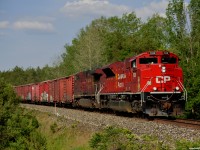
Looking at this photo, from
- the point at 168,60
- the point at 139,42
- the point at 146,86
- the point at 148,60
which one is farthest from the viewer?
the point at 139,42

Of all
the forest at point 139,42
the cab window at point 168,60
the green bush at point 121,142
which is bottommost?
the green bush at point 121,142

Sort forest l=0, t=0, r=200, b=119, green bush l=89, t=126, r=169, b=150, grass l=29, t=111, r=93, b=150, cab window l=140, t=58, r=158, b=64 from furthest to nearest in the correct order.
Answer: forest l=0, t=0, r=200, b=119 < cab window l=140, t=58, r=158, b=64 < grass l=29, t=111, r=93, b=150 < green bush l=89, t=126, r=169, b=150

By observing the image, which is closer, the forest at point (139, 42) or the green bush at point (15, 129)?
the green bush at point (15, 129)

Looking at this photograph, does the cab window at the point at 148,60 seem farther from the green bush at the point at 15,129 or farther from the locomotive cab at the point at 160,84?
the green bush at the point at 15,129

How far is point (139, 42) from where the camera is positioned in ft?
211

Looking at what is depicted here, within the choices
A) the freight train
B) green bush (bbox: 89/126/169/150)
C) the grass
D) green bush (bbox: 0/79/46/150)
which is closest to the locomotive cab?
the freight train

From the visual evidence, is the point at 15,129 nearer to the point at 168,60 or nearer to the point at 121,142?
the point at 168,60

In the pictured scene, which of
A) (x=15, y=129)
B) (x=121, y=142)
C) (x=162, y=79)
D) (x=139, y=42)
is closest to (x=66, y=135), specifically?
(x=15, y=129)

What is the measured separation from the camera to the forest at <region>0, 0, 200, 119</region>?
31.9 meters

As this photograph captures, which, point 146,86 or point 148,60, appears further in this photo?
point 148,60

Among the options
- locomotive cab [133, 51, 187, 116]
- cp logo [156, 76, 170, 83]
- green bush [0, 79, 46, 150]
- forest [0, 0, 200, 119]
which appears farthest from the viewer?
forest [0, 0, 200, 119]

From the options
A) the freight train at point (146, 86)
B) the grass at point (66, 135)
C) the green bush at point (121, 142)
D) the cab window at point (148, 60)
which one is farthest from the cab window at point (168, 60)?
the green bush at point (121, 142)

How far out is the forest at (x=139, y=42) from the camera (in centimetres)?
3188

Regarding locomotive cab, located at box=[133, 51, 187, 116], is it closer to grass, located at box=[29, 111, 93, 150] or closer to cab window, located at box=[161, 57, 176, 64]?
cab window, located at box=[161, 57, 176, 64]
